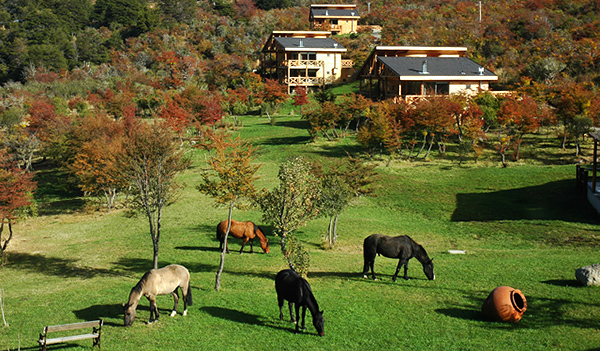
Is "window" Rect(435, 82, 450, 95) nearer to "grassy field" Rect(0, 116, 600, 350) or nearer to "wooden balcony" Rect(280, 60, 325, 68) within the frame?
"grassy field" Rect(0, 116, 600, 350)

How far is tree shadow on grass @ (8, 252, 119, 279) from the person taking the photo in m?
21.4

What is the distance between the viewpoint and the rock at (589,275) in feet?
55.8

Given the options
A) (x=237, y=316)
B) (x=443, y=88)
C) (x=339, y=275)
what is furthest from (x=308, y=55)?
(x=237, y=316)

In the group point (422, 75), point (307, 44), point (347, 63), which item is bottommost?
point (422, 75)

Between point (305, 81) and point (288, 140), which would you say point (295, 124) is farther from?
point (305, 81)

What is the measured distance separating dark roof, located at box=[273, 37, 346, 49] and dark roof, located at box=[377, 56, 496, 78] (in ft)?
67.5

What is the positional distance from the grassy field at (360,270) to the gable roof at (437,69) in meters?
16.9

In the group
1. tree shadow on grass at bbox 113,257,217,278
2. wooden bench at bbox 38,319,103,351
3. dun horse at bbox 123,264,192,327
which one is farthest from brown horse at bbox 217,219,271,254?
wooden bench at bbox 38,319,103,351

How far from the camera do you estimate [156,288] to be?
14.9 metres

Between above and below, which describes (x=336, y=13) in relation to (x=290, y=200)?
above

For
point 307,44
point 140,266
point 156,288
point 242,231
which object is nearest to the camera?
point 156,288

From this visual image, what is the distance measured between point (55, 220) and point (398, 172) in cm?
2574

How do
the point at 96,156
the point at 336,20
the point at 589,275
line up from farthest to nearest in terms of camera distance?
the point at 336,20
the point at 96,156
the point at 589,275

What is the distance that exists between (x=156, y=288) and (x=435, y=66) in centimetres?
4956
